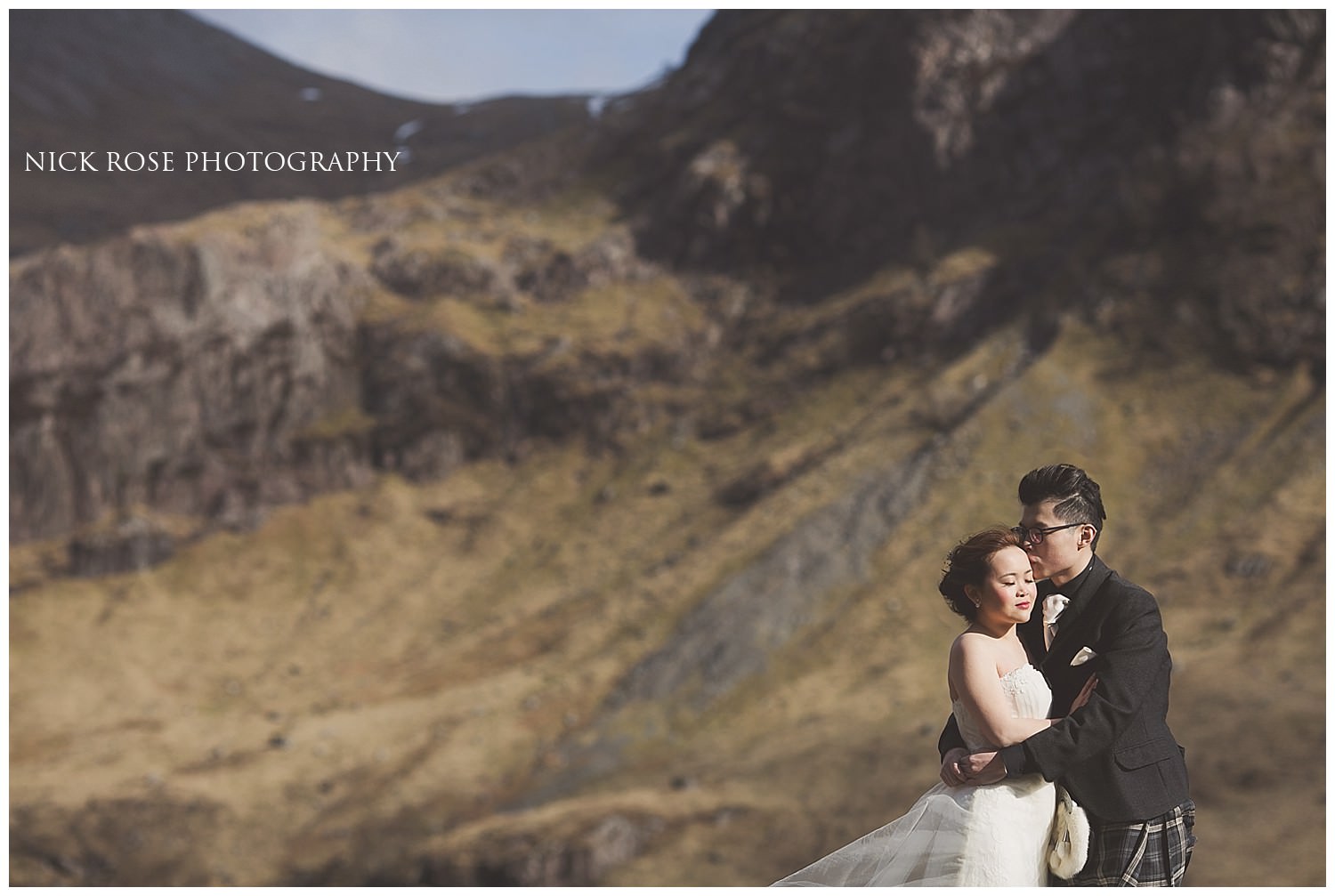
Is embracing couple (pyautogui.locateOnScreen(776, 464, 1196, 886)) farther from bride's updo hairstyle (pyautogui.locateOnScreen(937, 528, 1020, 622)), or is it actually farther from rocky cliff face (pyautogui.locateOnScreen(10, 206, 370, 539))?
rocky cliff face (pyautogui.locateOnScreen(10, 206, 370, 539))

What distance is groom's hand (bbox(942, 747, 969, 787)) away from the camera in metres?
7.09

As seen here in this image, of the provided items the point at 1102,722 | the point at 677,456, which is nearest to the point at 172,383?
the point at 677,456

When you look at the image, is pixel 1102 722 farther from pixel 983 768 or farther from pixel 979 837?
pixel 979 837

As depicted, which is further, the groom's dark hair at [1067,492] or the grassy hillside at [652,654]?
the grassy hillside at [652,654]

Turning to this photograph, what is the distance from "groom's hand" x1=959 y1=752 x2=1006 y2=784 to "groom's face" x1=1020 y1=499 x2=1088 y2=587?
3.47 feet

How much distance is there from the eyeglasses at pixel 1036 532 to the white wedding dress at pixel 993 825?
69 centimetres

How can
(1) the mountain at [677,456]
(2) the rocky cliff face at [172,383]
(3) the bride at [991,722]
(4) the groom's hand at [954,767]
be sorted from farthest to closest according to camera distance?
1. (2) the rocky cliff face at [172,383]
2. (1) the mountain at [677,456]
3. (4) the groom's hand at [954,767]
4. (3) the bride at [991,722]

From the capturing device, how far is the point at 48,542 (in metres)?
85.2

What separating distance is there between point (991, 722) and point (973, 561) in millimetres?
819

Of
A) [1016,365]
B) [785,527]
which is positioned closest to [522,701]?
[785,527]

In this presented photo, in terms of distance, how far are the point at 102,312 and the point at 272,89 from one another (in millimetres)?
92242

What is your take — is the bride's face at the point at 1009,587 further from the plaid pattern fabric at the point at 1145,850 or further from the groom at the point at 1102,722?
the plaid pattern fabric at the point at 1145,850

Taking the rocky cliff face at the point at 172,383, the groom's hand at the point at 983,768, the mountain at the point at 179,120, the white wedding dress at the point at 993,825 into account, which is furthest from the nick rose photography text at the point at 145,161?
the groom's hand at the point at 983,768

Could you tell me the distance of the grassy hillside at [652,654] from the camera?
4181cm
